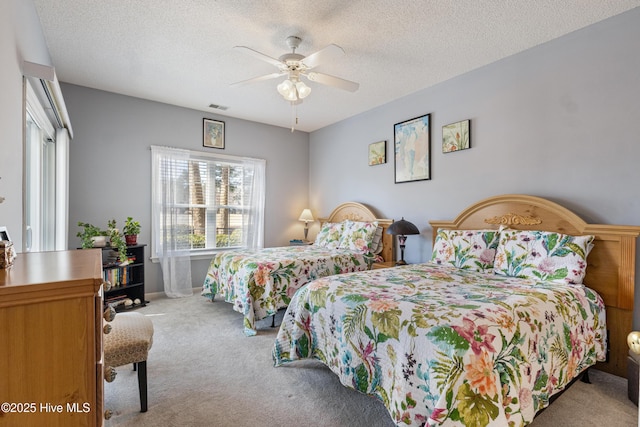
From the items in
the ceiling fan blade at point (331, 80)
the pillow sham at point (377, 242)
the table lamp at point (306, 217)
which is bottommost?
the pillow sham at point (377, 242)

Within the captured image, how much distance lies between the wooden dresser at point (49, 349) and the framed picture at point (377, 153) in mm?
3828

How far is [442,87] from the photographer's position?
352 centimetres

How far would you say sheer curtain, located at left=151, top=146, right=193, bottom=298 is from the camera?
166 inches

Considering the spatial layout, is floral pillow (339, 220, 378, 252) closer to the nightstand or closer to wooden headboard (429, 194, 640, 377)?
the nightstand

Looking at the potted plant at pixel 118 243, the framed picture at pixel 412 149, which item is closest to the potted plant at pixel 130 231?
the potted plant at pixel 118 243

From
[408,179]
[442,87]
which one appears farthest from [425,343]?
[442,87]

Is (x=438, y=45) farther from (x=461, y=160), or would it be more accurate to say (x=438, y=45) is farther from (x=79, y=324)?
(x=79, y=324)

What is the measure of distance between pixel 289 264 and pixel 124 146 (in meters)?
2.74

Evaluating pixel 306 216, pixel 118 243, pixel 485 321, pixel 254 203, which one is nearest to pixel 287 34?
pixel 485 321

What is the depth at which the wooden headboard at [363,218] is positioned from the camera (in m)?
4.03

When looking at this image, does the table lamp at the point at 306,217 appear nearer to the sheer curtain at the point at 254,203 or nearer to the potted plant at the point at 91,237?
the sheer curtain at the point at 254,203

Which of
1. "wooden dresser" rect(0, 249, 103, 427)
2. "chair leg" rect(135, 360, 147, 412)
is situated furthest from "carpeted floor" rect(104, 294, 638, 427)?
"wooden dresser" rect(0, 249, 103, 427)

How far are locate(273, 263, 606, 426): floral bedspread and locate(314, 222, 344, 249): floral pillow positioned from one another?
1906 mm

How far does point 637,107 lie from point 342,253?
2.83 m
